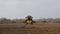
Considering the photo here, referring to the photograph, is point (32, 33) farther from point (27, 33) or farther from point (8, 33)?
point (8, 33)

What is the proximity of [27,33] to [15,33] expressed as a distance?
0.73 meters

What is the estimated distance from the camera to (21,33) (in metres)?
11.2

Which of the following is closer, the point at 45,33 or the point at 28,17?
the point at 45,33

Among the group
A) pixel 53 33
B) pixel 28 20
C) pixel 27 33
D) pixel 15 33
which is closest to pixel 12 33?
pixel 15 33

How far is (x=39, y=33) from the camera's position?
11.2 metres

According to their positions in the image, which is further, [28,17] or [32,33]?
[28,17]

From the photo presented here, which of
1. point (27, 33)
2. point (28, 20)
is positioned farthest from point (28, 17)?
point (27, 33)

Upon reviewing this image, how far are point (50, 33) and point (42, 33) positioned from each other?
49cm

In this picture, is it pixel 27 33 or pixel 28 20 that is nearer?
pixel 27 33

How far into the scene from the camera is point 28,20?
21.3 m

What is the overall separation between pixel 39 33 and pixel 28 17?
10.8 m

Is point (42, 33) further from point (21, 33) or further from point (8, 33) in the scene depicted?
point (8, 33)

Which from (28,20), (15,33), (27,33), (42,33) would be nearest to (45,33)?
(42,33)

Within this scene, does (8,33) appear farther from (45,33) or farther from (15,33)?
(45,33)
